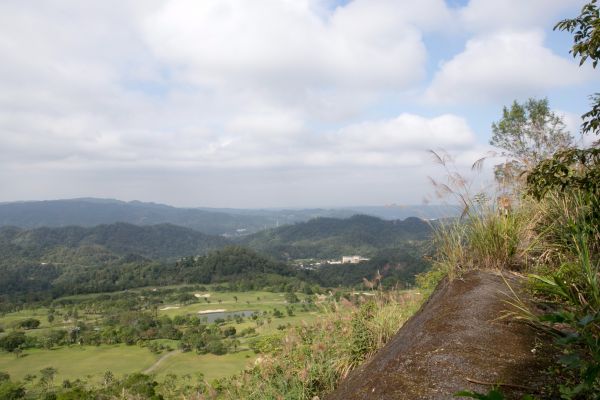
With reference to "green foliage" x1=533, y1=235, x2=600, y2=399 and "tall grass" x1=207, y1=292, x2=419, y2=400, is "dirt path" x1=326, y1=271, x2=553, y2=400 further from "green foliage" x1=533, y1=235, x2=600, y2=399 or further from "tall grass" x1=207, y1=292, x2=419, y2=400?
"tall grass" x1=207, y1=292, x2=419, y2=400

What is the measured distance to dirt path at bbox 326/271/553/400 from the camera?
243 cm

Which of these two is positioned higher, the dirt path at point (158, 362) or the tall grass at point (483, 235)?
the tall grass at point (483, 235)

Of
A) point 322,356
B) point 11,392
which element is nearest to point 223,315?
point 11,392

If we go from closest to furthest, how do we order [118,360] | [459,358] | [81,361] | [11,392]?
[459,358] → [11,392] → [118,360] → [81,361]

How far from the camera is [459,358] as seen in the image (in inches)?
106

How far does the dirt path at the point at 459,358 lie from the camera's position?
7.97ft

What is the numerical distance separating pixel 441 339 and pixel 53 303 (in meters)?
117

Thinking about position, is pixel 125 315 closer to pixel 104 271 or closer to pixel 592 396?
pixel 104 271

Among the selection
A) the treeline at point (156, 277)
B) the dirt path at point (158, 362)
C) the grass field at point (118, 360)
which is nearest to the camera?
the grass field at point (118, 360)

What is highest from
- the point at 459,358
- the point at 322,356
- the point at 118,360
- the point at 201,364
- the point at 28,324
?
the point at 459,358

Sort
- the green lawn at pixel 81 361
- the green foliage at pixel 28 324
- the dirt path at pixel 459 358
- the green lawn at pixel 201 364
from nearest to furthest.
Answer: the dirt path at pixel 459 358, the green lawn at pixel 201 364, the green lawn at pixel 81 361, the green foliage at pixel 28 324

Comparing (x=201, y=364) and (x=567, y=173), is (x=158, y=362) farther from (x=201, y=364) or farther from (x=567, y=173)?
(x=567, y=173)

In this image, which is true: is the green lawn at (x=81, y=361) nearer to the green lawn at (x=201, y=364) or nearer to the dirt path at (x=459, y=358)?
the green lawn at (x=201, y=364)

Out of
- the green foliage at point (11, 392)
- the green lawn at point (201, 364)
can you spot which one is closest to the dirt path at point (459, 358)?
the green lawn at point (201, 364)
